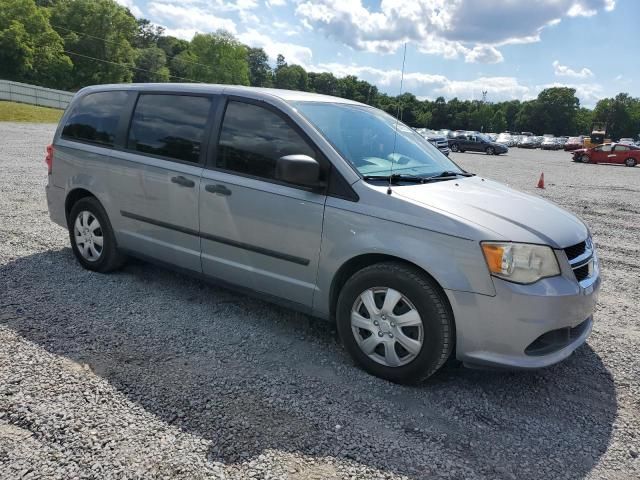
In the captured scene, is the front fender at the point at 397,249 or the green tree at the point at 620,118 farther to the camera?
the green tree at the point at 620,118

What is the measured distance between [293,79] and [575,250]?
4687 inches

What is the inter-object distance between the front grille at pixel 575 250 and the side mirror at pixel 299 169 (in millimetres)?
1655

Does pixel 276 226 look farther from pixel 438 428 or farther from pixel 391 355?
pixel 438 428

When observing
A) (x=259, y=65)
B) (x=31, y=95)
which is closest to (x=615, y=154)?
(x=31, y=95)

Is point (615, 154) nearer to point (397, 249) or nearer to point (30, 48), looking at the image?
point (397, 249)

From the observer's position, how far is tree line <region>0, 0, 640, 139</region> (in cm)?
5944

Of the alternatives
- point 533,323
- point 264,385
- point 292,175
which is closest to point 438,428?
point 533,323

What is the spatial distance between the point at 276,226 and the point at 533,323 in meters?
1.82

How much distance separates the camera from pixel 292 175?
11.1ft

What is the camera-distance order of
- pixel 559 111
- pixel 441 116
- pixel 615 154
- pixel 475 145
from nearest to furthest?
pixel 615 154
pixel 475 145
pixel 441 116
pixel 559 111

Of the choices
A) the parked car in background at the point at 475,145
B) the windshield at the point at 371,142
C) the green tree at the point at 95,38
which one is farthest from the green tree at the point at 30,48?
the windshield at the point at 371,142

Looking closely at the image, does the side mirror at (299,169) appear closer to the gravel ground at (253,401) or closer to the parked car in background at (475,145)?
the gravel ground at (253,401)

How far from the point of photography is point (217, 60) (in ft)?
300

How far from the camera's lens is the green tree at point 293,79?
4508 inches
